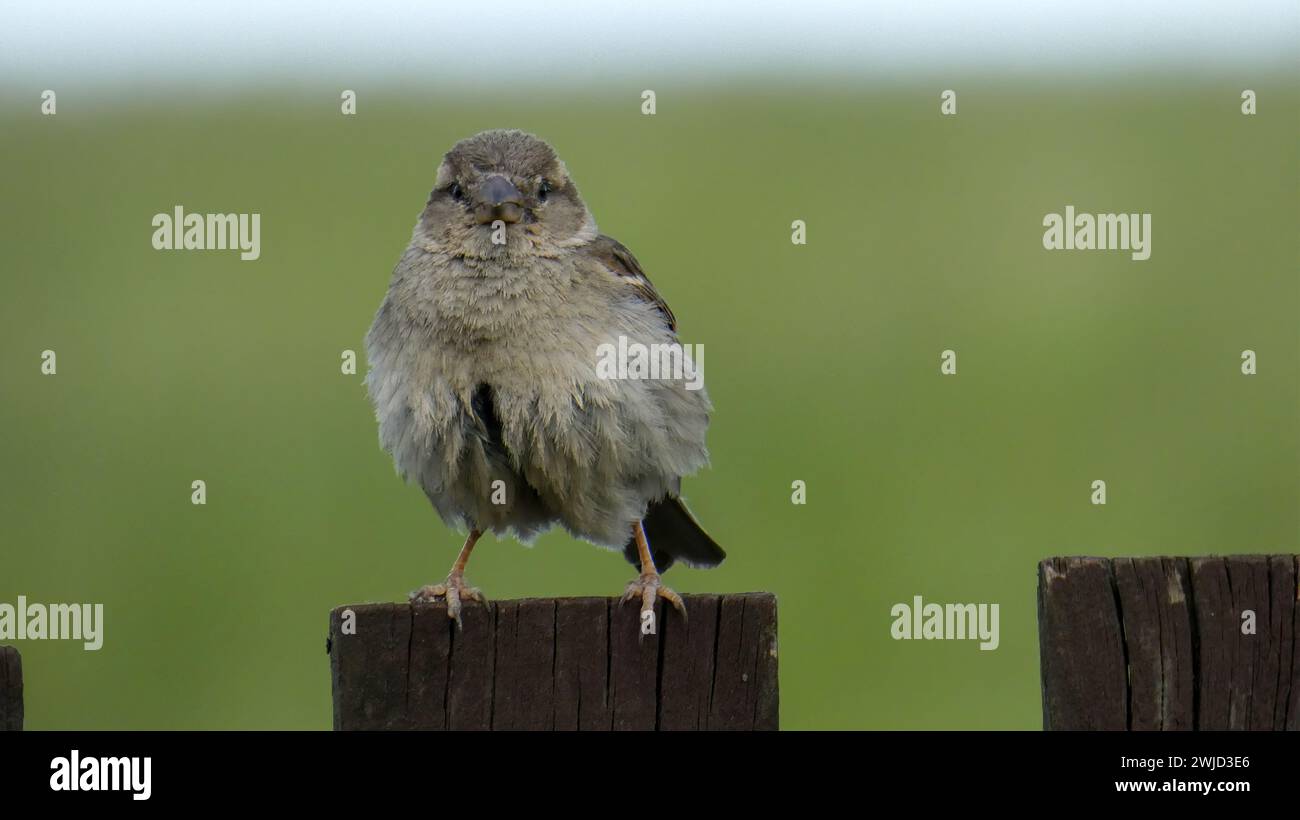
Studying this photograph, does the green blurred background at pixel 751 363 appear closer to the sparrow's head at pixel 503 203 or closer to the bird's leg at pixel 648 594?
the bird's leg at pixel 648 594

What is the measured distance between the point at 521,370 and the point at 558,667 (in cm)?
185

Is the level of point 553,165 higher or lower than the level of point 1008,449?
higher

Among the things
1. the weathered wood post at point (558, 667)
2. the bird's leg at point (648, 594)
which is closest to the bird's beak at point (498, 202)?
the bird's leg at point (648, 594)

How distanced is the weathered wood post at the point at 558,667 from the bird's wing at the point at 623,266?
225 cm

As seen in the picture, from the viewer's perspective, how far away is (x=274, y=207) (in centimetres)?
1035

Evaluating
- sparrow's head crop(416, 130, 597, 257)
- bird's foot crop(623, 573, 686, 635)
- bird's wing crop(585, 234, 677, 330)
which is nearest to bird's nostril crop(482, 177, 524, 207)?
sparrow's head crop(416, 130, 597, 257)

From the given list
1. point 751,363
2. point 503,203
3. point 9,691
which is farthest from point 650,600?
point 751,363

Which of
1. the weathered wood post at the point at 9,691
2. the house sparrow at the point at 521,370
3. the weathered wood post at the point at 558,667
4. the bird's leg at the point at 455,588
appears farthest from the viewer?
the house sparrow at the point at 521,370

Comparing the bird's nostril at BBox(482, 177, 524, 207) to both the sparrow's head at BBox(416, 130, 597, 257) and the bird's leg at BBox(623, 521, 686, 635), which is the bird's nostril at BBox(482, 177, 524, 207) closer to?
the sparrow's head at BBox(416, 130, 597, 257)

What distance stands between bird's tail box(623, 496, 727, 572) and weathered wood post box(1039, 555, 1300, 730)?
2647 millimetres

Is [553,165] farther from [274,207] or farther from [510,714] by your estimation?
[274,207]

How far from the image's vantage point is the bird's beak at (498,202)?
509 centimetres
